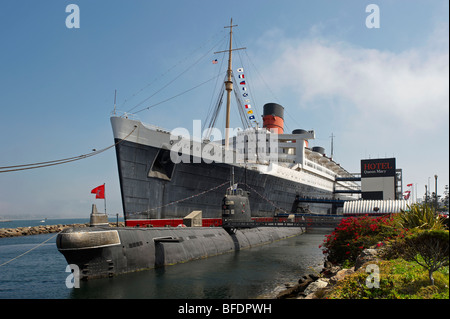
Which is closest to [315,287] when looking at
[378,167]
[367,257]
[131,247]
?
[367,257]

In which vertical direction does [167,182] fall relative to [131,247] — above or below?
above

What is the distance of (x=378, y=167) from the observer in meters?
55.2

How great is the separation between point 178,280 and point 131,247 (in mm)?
3442

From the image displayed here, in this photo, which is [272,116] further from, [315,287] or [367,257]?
[315,287]

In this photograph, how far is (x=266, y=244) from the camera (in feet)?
121

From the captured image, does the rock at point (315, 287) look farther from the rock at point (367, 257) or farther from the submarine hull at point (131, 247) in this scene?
the submarine hull at point (131, 247)

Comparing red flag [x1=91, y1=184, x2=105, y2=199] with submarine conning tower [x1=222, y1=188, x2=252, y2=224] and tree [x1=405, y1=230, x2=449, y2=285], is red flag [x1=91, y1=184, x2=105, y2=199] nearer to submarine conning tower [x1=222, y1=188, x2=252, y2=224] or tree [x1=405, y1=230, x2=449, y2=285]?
submarine conning tower [x1=222, y1=188, x2=252, y2=224]

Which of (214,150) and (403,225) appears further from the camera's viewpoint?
(214,150)

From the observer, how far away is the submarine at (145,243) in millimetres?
17000

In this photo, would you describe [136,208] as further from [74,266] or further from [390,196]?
[390,196]

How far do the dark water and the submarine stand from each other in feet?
2.11

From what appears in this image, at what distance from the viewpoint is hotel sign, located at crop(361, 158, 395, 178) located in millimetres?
54344

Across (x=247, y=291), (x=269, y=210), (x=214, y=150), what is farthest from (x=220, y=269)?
(x=269, y=210)
